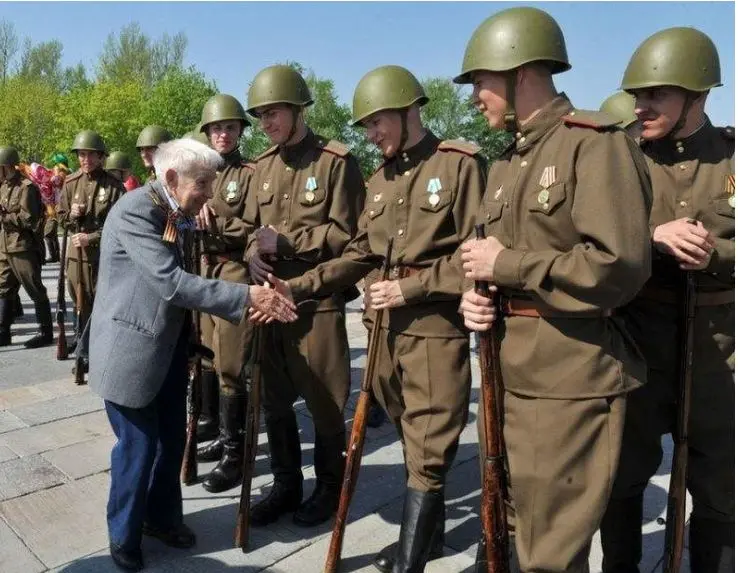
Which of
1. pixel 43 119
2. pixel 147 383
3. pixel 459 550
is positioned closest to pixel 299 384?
pixel 147 383

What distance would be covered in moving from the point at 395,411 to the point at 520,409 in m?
1.17

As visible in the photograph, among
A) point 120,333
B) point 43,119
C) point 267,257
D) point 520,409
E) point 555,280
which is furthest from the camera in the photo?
point 43,119

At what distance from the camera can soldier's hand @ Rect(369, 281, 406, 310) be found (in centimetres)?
315

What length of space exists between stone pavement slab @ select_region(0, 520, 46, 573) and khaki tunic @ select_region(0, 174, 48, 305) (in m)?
5.55

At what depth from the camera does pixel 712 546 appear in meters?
2.84

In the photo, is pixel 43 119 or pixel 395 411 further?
pixel 43 119

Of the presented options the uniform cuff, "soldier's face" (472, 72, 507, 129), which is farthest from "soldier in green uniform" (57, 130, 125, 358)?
the uniform cuff

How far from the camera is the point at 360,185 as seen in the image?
397cm

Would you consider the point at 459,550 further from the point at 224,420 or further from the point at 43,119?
the point at 43,119

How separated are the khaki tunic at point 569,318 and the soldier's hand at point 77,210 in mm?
6523

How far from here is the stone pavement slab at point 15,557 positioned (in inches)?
133

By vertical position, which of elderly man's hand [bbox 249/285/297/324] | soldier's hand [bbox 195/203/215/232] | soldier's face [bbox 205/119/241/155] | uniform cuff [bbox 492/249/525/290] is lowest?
elderly man's hand [bbox 249/285/297/324]

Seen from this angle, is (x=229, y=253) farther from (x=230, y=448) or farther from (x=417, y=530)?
(x=417, y=530)

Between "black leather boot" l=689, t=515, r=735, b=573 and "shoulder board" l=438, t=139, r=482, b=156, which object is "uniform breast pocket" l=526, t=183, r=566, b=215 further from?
"black leather boot" l=689, t=515, r=735, b=573
